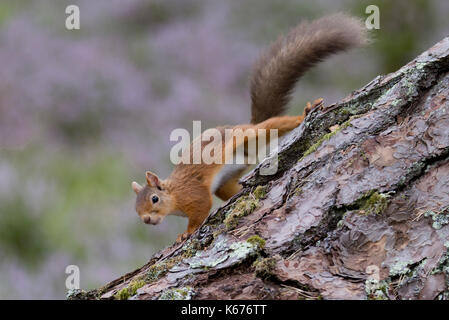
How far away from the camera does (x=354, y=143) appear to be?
1674 mm

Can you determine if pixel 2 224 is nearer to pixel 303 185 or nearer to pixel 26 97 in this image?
pixel 26 97

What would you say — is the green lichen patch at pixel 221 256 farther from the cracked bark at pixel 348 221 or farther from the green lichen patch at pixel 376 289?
the green lichen patch at pixel 376 289

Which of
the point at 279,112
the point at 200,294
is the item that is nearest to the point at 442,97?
the point at 200,294

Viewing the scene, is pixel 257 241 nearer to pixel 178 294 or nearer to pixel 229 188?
pixel 178 294

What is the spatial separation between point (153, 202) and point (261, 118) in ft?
2.02

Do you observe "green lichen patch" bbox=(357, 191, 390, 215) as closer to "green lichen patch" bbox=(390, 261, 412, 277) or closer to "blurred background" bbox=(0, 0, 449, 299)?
"green lichen patch" bbox=(390, 261, 412, 277)

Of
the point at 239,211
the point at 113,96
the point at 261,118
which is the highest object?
the point at 113,96

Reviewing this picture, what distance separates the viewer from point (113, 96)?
5.61 metres

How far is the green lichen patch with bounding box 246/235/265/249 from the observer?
60.6 inches

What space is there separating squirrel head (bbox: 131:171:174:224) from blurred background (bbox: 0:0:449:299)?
1.49 metres

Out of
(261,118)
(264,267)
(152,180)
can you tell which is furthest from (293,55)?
(264,267)

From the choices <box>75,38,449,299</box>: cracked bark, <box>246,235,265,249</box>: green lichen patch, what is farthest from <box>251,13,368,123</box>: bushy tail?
<box>246,235,265,249</box>: green lichen patch

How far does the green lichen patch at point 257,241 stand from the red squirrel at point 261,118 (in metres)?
1.04

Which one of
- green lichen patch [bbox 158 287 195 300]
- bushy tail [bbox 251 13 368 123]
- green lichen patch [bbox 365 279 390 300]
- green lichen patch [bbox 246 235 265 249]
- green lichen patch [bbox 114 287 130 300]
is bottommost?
green lichen patch [bbox 365 279 390 300]
